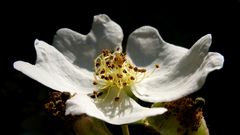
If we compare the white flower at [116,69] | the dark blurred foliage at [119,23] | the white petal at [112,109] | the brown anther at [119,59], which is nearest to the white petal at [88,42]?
the white flower at [116,69]

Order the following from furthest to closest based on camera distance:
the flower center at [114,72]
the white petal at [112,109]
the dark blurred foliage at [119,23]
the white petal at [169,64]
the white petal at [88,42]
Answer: the dark blurred foliage at [119,23]
the white petal at [88,42]
the flower center at [114,72]
the white petal at [169,64]
the white petal at [112,109]

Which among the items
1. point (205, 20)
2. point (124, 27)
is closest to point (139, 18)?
point (124, 27)

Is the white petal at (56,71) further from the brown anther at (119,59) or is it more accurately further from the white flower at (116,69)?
the brown anther at (119,59)

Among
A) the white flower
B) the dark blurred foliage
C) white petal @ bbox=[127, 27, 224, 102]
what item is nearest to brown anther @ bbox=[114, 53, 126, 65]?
the white flower

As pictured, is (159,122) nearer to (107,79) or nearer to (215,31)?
(107,79)

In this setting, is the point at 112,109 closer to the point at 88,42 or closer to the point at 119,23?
the point at 88,42

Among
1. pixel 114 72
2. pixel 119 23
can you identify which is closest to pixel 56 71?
pixel 114 72

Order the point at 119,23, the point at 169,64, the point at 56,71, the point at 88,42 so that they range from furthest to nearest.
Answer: the point at 119,23, the point at 88,42, the point at 169,64, the point at 56,71

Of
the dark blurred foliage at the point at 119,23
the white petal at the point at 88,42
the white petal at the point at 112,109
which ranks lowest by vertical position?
the dark blurred foliage at the point at 119,23
